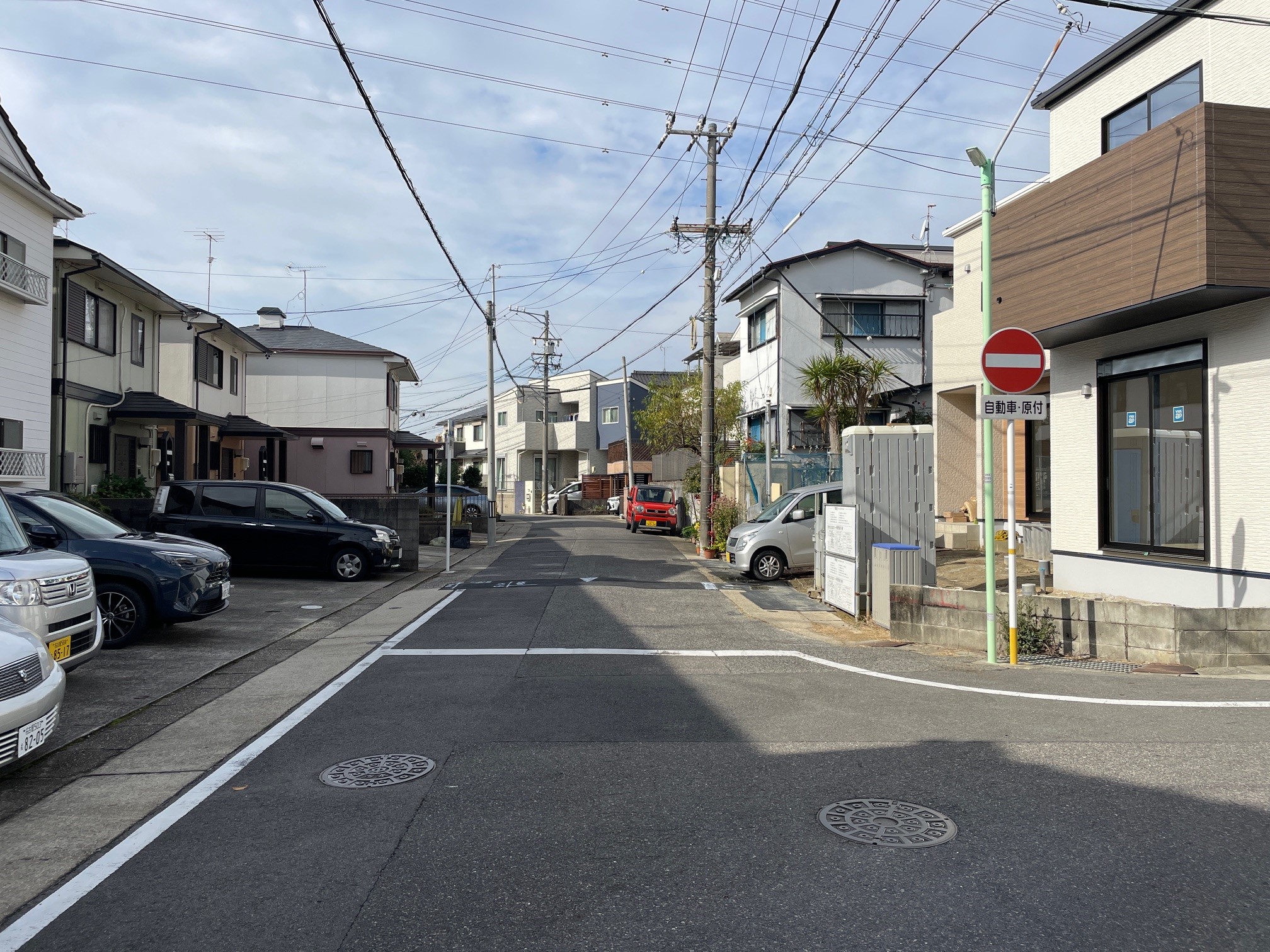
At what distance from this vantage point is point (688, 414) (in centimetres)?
3812

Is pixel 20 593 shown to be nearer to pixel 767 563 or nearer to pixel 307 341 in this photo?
pixel 767 563

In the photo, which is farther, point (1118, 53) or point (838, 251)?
point (838, 251)

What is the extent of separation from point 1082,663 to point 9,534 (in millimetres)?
9535

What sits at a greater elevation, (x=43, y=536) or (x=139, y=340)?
(x=139, y=340)

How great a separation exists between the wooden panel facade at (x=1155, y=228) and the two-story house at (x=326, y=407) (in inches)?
1085

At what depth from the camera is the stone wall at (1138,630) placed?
864 centimetres

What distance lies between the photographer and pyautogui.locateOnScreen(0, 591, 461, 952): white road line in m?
3.66

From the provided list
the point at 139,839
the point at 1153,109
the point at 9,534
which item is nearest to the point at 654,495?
the point at 1153,109

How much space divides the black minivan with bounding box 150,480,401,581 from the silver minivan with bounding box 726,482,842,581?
6.64 m

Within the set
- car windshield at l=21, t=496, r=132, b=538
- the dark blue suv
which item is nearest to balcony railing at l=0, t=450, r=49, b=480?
car windshield at l=21, t=496, r=132, b=538

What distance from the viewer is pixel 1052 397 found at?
42.7 feet

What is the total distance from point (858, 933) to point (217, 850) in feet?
9.43

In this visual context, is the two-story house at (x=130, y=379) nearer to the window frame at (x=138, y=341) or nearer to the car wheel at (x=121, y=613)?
the window frame at (x=138, y=341)

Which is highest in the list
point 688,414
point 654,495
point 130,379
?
point 688,414
